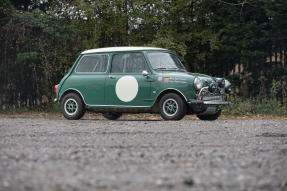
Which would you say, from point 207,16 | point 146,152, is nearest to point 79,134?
point 146,152

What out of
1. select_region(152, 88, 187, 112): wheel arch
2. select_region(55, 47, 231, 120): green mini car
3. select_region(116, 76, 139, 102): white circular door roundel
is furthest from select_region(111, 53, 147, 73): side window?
select_region(152, 88, 187, 112): wheel arch

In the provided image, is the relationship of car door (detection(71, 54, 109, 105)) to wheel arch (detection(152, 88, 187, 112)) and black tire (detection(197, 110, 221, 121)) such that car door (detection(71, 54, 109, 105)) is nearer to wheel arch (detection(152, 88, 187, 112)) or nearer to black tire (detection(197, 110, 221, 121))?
wheel arch (detection(152, 88, 187, 112))

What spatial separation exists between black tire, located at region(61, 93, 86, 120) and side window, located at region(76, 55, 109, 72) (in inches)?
29.2

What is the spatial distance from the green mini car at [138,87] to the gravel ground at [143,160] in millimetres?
2396

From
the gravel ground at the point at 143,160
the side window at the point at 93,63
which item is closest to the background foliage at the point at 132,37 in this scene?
the side window at the point at 93,63

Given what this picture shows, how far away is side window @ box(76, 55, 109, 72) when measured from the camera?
1219cm

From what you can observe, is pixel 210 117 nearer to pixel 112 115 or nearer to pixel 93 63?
pixel 112 115

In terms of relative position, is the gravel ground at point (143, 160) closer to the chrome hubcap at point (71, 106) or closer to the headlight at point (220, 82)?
the headlight at point (220, 82)

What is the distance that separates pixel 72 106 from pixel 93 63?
122 cm

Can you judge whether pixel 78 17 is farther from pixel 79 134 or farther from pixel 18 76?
pixel 79 134

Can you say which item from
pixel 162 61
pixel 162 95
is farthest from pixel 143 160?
pixel 162 61

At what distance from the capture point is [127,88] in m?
11.6

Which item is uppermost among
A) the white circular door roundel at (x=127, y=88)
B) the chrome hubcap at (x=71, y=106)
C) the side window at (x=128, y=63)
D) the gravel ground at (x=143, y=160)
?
the side window at (x=128, y=63)

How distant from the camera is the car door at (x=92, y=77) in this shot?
12000mm
